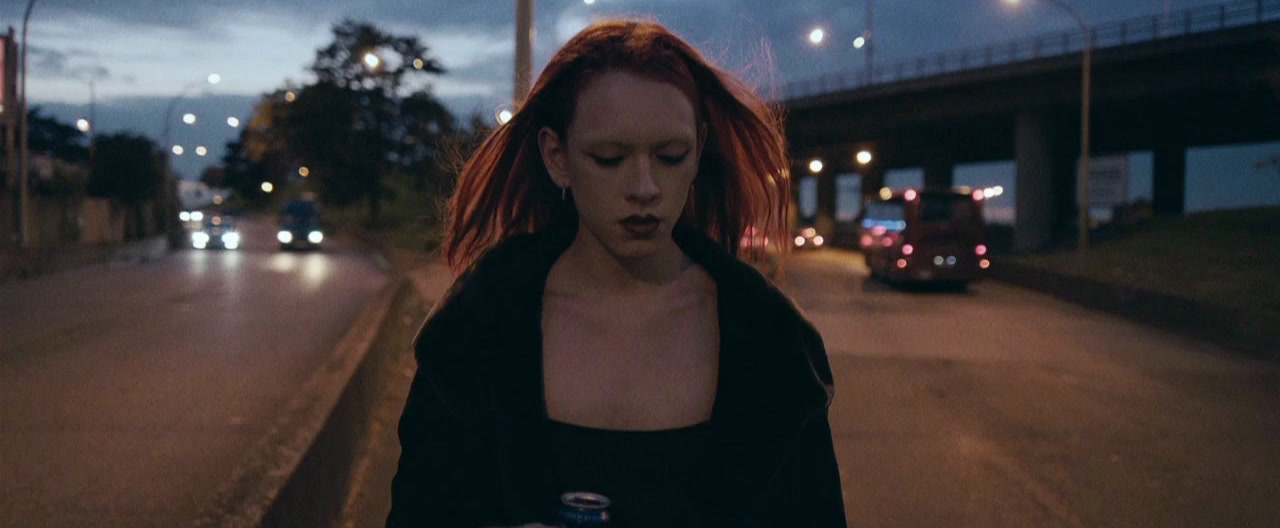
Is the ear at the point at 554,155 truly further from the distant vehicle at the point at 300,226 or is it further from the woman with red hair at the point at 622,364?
the distant vehicle at the point at 300,226

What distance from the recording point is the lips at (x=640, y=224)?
6.77ft

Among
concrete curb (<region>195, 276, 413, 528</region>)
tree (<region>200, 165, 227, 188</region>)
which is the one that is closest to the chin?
concrete curb (<region>195, 276, 413, 528</region>)

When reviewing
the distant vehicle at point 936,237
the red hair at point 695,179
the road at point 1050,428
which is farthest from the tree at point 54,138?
the red hair at point 695,179

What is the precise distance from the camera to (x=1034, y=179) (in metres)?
46.7

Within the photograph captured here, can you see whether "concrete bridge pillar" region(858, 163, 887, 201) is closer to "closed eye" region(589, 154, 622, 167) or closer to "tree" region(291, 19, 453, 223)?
"tree" region(291, 19, 453, 223)

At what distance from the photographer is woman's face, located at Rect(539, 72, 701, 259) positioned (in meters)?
2.04

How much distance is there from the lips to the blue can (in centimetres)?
51

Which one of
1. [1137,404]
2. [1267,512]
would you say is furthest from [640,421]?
[1137,404]

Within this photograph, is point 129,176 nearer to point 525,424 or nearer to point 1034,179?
point 1034,179

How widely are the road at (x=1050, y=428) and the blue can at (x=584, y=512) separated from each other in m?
0.88

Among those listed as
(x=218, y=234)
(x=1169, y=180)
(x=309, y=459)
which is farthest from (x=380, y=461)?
(x=1169, y=180)

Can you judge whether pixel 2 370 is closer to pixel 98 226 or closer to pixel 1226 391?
pixel 1226 391

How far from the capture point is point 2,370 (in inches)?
517

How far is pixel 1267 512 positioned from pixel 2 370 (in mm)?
11981
